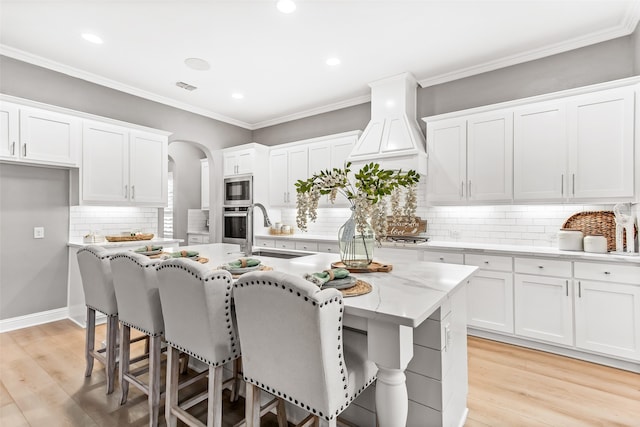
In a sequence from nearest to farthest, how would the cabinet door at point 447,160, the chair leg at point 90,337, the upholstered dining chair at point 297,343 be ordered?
1. the upholstered dining chair at point 297,343
2. the chair leg at point 90,337
3. the cabinet door at point 447,160

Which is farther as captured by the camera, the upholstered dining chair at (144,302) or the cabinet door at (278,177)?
the cabinet door at (278,177)

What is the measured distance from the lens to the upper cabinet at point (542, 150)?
2820 mm

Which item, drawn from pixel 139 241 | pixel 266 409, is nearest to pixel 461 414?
pixel 266 409

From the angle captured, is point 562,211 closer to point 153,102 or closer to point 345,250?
point 345,250

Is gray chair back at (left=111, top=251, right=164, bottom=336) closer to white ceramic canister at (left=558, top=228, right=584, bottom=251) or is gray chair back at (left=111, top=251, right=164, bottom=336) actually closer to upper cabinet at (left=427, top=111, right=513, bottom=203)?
upper cabinet at (left=427, top=111, right=513, bottom=203)

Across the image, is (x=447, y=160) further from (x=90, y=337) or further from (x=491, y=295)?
(x=90, y=337)

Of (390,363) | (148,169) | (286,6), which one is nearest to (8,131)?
(148,169)

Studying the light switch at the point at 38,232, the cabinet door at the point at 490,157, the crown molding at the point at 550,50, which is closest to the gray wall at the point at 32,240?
the light switch at the point at 38,232

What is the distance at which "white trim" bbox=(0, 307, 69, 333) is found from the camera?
3.49m

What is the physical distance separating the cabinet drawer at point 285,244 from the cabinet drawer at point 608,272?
10.8ft

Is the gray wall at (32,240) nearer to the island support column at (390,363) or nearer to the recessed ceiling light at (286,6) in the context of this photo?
the recessed ceiling light at (286,6)

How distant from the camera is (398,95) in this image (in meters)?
3.98

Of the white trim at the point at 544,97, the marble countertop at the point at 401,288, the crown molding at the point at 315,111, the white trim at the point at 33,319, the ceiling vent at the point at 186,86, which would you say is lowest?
the white trim at the point at 33,319

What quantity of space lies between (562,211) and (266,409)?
3375mm
